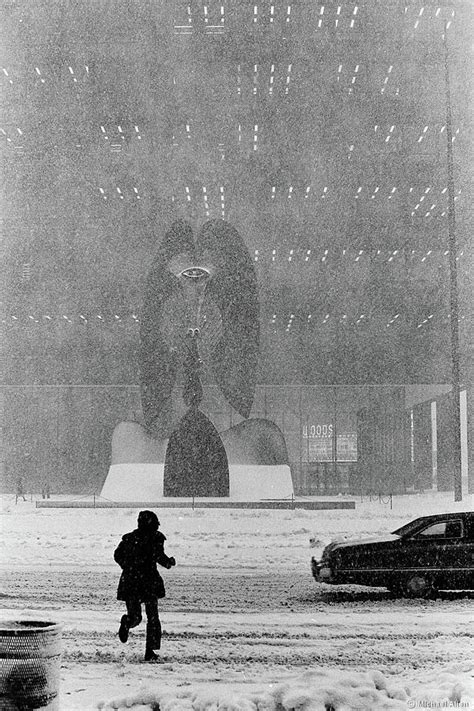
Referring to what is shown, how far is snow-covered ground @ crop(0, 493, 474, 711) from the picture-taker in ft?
17.7

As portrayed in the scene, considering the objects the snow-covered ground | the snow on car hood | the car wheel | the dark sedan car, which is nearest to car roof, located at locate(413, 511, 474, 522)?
the dark sedan car

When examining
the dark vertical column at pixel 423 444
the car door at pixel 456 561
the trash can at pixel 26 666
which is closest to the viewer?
the trash can at pixel 26 666

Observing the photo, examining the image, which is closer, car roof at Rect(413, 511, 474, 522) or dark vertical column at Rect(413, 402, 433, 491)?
car roof at Rect(413, 511, 474, 522)

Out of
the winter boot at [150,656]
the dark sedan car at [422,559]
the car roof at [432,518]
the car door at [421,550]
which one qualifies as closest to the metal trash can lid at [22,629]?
the winter boot at [150,656]

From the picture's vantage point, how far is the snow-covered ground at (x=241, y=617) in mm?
5387

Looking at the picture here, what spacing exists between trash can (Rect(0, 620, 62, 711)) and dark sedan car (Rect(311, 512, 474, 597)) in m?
2.52

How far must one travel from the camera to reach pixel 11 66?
7602 mm

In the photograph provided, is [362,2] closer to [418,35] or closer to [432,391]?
[418,35]

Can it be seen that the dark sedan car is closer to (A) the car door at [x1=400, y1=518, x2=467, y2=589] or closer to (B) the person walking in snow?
(A) the car door at [x1=400, y1=518, x2=467, y2=589]

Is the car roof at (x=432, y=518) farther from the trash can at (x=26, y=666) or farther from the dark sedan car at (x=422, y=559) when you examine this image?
the trash can at (x=26, y=666)

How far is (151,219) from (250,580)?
12.1 feet

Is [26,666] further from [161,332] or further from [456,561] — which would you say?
[161,332]

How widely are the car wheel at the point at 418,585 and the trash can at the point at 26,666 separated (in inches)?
111

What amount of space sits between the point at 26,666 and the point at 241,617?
2.02m
